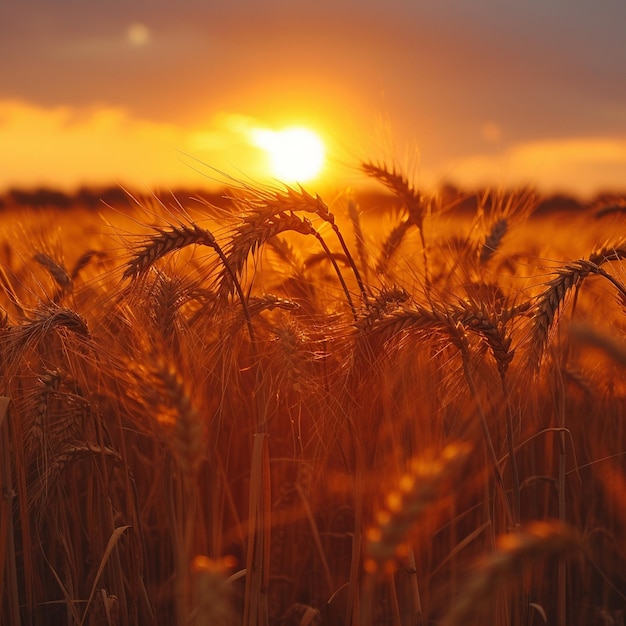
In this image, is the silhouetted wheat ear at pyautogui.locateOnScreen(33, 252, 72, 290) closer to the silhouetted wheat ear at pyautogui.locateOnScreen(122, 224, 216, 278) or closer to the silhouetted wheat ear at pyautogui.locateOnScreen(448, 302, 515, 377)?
the silhouetted wheat ear at pyautogui.locateOnScreen(122, 224, 216, 278)

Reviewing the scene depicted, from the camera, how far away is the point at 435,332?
173 centimetres

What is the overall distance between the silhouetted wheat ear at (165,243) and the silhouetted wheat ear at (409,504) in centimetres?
104

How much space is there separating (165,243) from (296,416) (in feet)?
2.56

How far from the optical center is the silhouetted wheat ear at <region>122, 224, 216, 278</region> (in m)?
1.78

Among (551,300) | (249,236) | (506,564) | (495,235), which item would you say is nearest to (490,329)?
(551,300)

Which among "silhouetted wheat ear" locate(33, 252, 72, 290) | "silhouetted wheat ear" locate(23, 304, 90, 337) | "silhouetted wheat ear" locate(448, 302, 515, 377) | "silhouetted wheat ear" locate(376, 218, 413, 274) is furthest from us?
"silhouetted wheat ear" locate(376, 218, 413, 274)

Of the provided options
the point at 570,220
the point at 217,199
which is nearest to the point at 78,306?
the point at 217,199

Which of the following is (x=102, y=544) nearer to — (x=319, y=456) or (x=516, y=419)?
(x=319, y=456)

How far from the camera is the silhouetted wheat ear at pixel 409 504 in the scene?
31.9 inches

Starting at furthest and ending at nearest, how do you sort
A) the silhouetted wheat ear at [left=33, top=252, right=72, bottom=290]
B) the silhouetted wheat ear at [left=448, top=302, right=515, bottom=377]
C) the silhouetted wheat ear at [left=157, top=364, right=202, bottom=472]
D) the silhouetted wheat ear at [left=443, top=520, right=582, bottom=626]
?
the silhouetted wheat ear at [left=33, top=252, right=72, bottom=290] → the silhouetted wheat ear at [left=448, top=302, right=515, bottom=377] → the silhouetted wheat ear at [left=157, top=364, right=202, bottom=472] → the silhouetted wheat ear at [left=443, top=520, right=582, bottom=626]

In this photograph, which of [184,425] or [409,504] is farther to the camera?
[184,425]

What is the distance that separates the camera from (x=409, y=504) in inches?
32.6

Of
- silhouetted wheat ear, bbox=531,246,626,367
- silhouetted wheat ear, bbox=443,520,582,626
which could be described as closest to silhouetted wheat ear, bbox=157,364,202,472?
silhouetted wheat ear, bbox=443,520,582,626

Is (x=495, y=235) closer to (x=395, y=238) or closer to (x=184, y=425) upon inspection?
(x=395, y=238)
